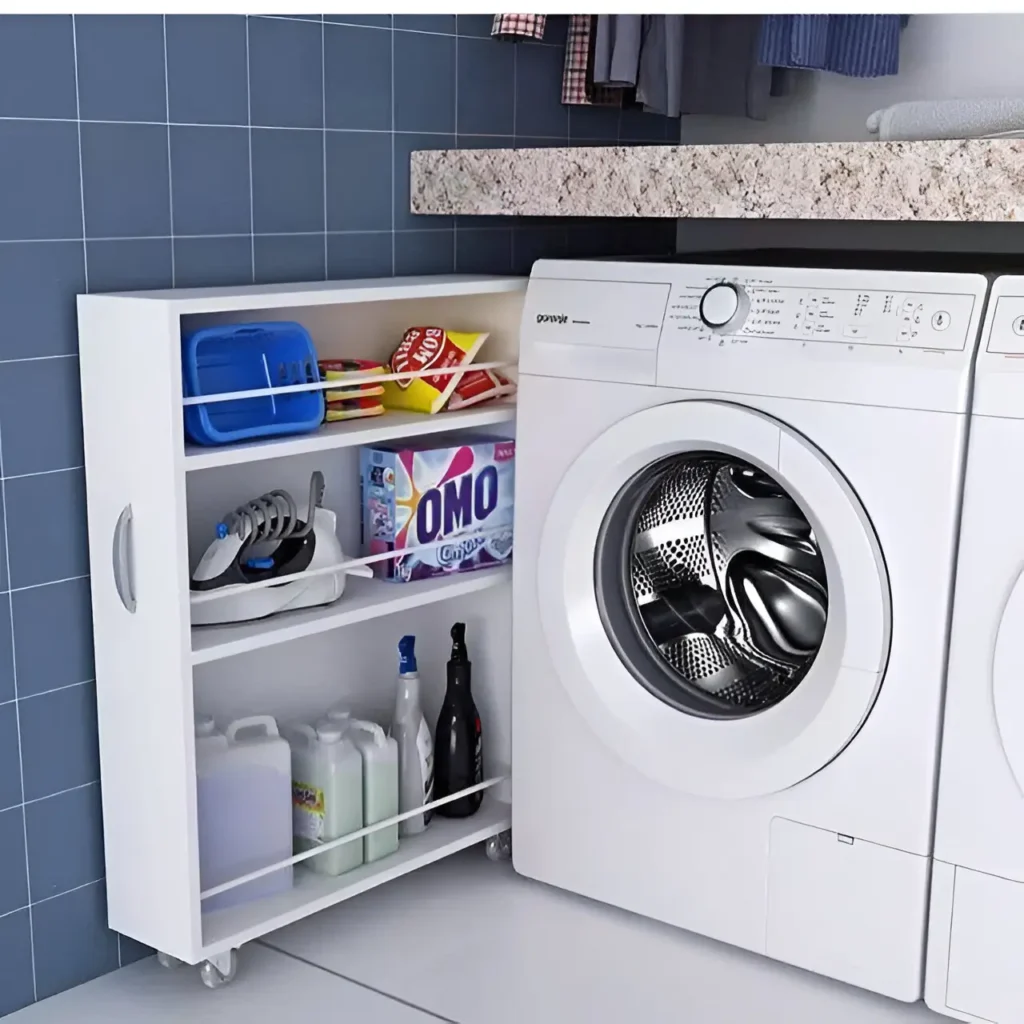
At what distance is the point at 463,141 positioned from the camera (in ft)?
7.07

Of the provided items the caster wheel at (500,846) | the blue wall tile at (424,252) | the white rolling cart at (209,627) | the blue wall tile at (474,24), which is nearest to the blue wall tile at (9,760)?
the white rolling cart at (209,627)

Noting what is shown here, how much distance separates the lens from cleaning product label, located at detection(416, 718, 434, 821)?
1992 mm

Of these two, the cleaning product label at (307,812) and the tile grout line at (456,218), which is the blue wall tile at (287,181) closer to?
the tile grout line at (456,218)

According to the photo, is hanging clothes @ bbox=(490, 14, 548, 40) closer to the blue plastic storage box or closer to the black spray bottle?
the blue plastic storage box

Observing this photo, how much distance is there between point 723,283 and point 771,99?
96 cm

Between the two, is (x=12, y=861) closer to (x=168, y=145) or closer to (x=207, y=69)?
(x=168, y=145)

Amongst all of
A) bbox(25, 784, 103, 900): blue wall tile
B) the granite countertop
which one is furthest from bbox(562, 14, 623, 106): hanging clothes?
bbox(25, 784, 103, 900): blue wall tile

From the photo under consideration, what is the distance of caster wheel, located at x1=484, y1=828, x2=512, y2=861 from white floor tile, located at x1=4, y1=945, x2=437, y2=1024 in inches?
16.2

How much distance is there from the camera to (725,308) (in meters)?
1.71

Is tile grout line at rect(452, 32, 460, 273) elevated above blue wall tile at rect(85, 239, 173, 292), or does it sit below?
above

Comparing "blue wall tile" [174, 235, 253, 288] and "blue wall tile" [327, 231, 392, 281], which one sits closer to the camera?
"blue wall tile" [174, 235, 253, 288]

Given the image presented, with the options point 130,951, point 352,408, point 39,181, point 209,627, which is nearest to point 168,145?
point 39,181

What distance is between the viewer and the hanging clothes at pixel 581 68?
2221mm
